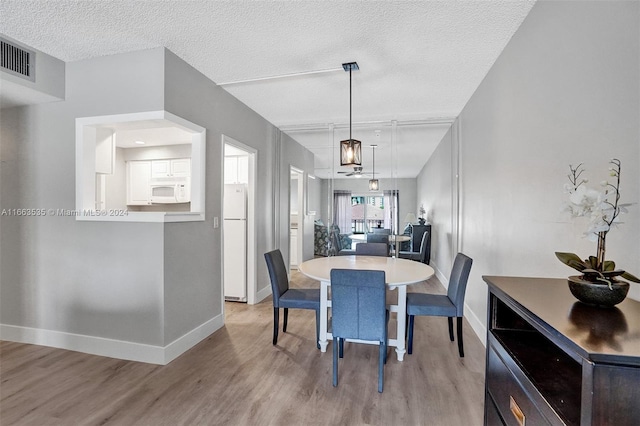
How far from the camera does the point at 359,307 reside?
2096 mm

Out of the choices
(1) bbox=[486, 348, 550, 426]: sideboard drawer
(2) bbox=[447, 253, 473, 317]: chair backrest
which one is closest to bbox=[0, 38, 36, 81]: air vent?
(1) bbox=[486, 348, 550, 426]: sideboard drawer

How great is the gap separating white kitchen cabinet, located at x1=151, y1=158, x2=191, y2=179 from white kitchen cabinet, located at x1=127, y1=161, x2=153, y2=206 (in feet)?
0.40

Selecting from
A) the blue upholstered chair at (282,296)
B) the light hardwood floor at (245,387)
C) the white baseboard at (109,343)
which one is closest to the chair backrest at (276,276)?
the blue upholstered chair at (282,296)

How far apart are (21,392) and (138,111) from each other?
219 centimetres

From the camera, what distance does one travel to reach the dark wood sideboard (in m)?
0.69

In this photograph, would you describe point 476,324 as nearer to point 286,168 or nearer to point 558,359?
point 558,359

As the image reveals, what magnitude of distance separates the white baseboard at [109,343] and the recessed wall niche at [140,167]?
106cm

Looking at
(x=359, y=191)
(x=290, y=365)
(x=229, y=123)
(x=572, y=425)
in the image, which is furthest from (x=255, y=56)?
(x=359, y=191)

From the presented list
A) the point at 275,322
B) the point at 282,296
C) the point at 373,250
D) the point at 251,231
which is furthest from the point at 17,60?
the point at 373,250

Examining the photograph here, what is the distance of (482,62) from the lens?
2689mm

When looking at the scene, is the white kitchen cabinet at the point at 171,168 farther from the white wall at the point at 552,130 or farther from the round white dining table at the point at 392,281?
the white wall at the point at 552,130

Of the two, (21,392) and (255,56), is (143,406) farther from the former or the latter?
(255,56)

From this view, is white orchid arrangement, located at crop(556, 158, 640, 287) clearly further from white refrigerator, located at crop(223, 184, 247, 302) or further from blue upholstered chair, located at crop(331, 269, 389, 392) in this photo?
white refrigerator, located at crop(223, 184, 247, 302)

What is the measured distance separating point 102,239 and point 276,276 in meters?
1.52
